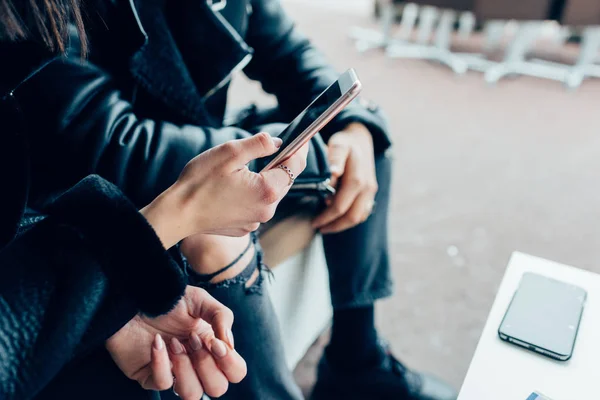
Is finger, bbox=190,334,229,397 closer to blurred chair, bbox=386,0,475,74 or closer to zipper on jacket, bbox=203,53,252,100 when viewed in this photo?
zipper on jacket, bbox=203,53,252,100

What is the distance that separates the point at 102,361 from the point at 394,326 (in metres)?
0.76

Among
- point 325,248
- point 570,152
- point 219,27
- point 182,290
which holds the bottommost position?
point 570,152

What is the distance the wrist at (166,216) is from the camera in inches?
23.2

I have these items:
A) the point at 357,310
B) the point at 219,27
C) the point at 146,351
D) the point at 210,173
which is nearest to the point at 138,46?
the point at 219,27

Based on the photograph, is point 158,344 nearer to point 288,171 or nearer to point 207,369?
point 207,369

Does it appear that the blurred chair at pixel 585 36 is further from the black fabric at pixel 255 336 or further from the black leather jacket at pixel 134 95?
the black fabric at pixel 255 336

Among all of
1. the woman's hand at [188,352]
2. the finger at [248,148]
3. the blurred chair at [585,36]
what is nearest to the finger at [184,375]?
the woman's hand at [188,352]

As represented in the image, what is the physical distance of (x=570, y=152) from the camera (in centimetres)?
193

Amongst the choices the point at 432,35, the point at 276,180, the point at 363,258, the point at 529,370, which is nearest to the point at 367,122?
the point at 363,258

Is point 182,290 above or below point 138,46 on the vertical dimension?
below

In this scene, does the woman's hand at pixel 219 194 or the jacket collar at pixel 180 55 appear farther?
the jacket collar at pixel 180 55

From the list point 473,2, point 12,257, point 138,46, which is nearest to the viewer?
point 12,257

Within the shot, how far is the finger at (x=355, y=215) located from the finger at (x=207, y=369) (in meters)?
0.31

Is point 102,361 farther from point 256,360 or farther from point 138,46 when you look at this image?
point 138,46
